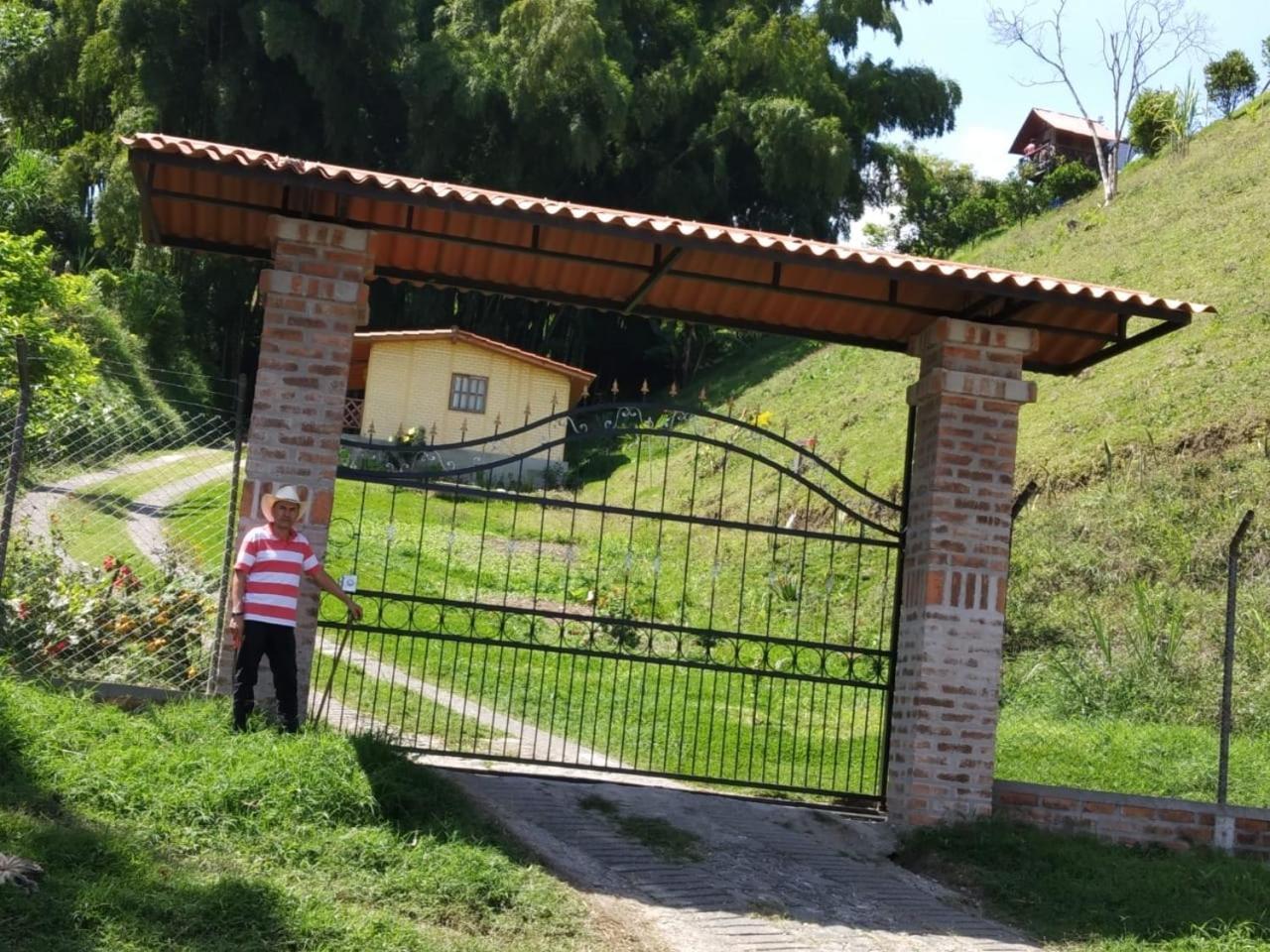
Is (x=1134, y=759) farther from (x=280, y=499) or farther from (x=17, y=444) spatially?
(x=17, y=444)

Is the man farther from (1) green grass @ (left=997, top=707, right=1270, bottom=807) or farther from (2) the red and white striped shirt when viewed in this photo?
(1) green grass @ (left=997, top=707, right=1270, bottom=807)

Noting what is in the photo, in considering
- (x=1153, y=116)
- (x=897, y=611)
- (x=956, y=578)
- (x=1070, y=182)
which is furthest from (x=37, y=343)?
(x=1070, y=182)

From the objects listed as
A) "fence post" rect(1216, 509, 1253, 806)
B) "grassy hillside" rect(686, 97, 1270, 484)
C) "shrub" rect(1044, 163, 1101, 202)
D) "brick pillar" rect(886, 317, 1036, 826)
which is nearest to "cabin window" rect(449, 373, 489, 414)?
"grassy hillside" rect(686, 97, 1270, 484)

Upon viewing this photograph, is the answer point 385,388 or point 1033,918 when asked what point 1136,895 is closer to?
point 1033,918

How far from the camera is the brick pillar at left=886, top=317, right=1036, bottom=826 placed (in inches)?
312

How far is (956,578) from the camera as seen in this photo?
8.05 meters

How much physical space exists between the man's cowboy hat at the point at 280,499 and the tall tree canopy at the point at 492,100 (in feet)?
71.7

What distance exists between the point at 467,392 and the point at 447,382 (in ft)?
1.42

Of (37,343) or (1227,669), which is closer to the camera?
(1227,669)

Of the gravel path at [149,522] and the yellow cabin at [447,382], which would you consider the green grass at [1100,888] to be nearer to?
the gravel path at [149,522]

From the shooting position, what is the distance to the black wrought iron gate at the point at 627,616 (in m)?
8.12

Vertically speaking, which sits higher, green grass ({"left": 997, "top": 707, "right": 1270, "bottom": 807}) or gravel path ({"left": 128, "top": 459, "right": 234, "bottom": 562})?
gravel path ({"left": 128, "top": 459, "right": 234, "bottom": 562})

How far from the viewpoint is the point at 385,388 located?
1057 inches

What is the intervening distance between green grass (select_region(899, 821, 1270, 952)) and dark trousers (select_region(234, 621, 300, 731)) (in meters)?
3.39
